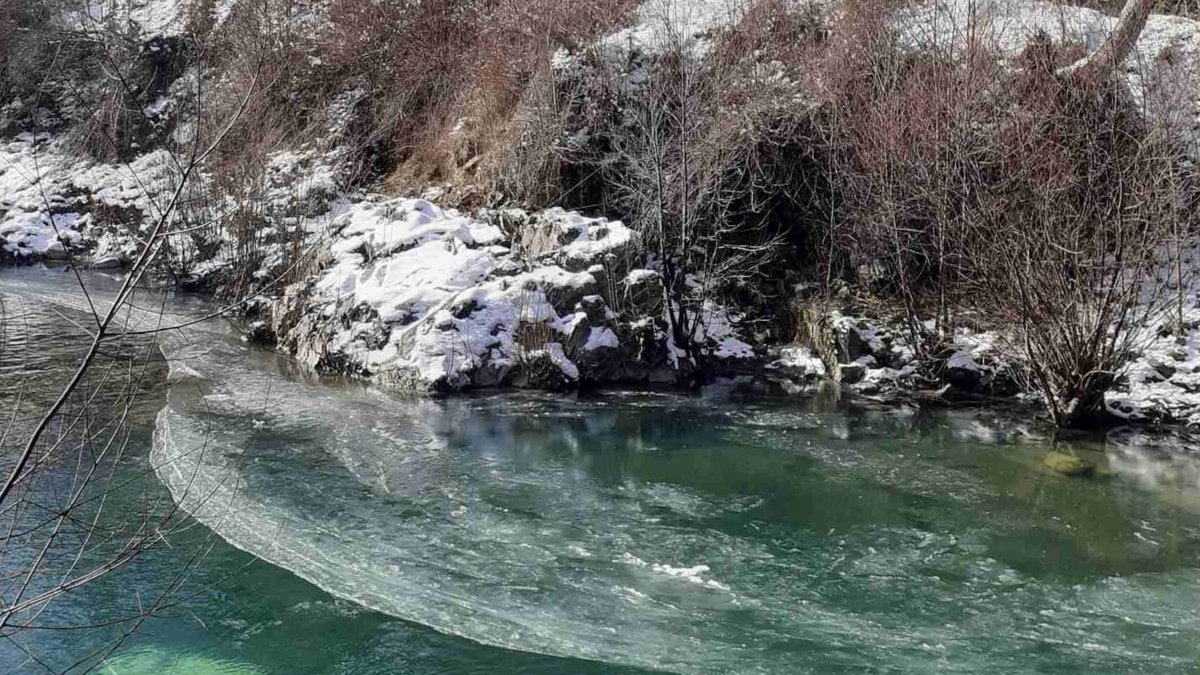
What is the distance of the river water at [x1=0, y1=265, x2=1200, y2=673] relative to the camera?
646 centimetres

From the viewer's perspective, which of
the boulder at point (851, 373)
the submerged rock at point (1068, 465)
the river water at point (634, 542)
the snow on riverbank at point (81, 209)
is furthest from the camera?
the snow on riverbank at point (81, 209)

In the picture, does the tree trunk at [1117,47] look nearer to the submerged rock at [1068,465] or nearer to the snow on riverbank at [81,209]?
the submerged rock at [1068,465]

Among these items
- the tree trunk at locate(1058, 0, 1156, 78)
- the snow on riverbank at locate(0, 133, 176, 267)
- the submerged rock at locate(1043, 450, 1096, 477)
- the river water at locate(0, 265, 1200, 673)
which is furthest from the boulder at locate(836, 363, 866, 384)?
the snow on riverbank at locate(0, 133, 176, 267)

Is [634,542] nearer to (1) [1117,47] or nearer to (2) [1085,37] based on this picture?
(1) [1117,47]

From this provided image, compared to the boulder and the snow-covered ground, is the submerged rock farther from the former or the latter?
the snow-covered ground

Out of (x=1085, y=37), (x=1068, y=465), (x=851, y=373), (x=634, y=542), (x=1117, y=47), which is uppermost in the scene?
(x=1085, y=37)

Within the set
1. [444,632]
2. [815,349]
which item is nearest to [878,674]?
[444,632]

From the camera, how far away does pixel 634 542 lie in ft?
26.9

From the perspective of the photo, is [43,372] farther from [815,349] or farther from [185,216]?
[815,349]

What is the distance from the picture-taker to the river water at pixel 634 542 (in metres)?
6.46

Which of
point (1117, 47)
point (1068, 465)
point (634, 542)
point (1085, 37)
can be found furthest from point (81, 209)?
point (1068, 465)

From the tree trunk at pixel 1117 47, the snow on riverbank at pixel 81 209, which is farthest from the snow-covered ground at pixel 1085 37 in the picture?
the snow on riverbank at pixel 81 209

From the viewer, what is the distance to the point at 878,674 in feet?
20.3

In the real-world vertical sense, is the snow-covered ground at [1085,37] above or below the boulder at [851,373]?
above
